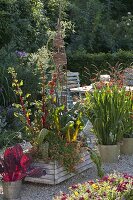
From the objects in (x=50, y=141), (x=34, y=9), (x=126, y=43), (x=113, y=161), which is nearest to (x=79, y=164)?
(x=50, y=141)

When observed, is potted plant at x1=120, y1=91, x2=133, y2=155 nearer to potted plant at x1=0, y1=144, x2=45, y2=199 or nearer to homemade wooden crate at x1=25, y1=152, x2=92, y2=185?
homemade wooden crate at x1=25, y1=152, x2=92, y2=185

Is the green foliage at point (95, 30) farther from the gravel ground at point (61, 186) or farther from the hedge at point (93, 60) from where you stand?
the gravel ground at point (61, 186)

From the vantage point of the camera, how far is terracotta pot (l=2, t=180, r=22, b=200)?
455 centimetres

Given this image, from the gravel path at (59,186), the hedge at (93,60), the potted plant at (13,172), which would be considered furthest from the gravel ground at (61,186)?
the hedge at (93,60)

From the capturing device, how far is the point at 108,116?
577cm

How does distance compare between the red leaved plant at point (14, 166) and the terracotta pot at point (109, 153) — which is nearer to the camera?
the red leaved plant at point (14, 166)

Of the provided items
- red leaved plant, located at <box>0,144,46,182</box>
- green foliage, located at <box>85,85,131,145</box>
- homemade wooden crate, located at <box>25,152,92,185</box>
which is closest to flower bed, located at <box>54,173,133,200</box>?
red leaved plant, located at <box>0,144,46,182</box>

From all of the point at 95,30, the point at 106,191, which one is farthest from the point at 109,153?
the point at 95,30

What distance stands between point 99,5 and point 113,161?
10.8m

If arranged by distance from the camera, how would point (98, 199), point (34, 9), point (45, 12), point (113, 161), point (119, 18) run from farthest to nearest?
1. point (119, 18)
2. point (45, 12)
3. point (34, 9)
4. point (113, 161)
5. point (98, 199)

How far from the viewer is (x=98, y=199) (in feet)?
11.0

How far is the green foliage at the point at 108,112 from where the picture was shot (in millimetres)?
5707

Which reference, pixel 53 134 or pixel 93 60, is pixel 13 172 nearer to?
pixel 53 134

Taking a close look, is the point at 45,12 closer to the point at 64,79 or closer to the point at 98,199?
the point at 64,79
